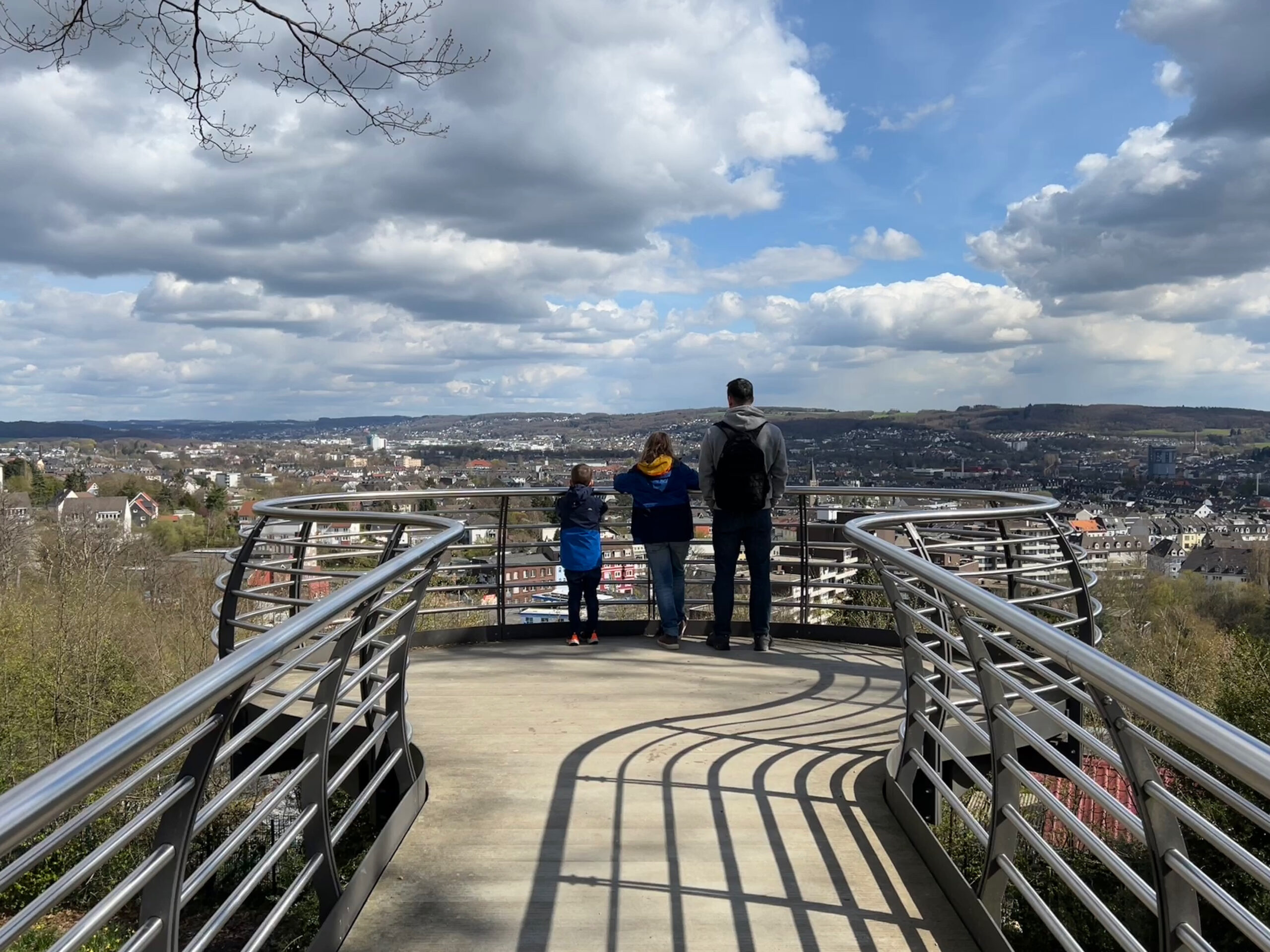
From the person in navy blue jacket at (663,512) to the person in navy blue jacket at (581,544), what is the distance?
269mm

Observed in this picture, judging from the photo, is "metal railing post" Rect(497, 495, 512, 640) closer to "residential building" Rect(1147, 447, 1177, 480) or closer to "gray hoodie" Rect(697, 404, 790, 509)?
"gray hoodie" Rect(697, 404, 790, 509)

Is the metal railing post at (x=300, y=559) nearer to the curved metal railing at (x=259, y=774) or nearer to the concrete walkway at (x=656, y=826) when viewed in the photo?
the curved metal railing at (x=259, y=774)

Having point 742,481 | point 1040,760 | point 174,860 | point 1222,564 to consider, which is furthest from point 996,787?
point 1222,564

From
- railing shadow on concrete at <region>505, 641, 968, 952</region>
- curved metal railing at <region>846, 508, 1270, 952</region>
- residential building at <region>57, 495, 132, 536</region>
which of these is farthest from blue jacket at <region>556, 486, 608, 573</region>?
residential building at <region>57, 495, 132, 536</region>

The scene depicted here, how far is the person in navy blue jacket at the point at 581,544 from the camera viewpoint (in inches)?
297

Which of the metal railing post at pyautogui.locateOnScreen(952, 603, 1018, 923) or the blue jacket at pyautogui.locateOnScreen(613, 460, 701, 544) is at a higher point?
the blue jacket at pyautogui.locateOnScreen(613, 460, 701, 544)

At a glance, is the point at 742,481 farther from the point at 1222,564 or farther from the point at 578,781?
the point at 1222,564

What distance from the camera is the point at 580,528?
7.58 m

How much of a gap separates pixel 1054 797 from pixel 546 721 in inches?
128

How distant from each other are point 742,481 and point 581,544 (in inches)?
57.3

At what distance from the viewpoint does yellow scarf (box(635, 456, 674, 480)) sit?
24.3ft

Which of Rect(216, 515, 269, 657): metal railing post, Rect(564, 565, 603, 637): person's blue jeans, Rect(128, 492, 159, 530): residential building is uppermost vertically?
Rect(216, 515, 269, 657): metal railing post

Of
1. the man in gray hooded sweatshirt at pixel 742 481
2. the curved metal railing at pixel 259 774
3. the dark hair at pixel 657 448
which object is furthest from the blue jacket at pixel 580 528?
the curved metal railing at pixel 259 774

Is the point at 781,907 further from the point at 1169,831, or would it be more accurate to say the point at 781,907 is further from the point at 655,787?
the point at 1169,831
